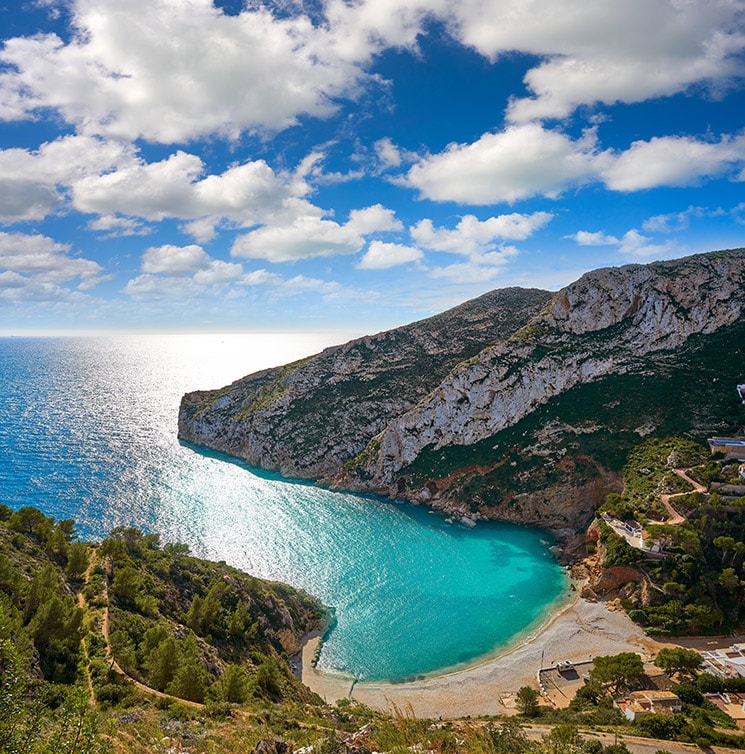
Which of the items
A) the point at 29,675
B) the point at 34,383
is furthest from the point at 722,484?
the point at 34,383

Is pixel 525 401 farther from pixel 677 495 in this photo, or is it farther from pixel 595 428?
pixel 677 495

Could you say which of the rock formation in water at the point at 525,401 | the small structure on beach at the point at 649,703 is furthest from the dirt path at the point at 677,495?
the small structure on beach at the point at 649,703

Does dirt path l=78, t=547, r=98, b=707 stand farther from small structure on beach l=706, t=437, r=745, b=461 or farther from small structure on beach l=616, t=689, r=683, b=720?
small structure on beach l=706, t=437, r=745, b=461

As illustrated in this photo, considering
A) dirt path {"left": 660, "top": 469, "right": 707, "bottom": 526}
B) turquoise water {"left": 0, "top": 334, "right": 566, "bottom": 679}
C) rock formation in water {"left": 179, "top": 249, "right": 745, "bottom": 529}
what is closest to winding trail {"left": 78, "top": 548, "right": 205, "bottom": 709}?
turquoise water {"left": 0, "top": 334, "right": 566, "bottom": 679}

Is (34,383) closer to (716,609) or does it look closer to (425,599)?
(425,599)

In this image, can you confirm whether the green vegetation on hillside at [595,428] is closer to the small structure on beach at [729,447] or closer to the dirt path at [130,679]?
the small structure on beach at [729,447]

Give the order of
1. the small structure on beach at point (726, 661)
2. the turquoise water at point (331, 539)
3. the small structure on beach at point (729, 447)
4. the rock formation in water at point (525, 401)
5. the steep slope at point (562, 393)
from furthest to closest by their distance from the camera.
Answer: the steep slope at point (562, 393) → the rock formation in water at point (525, 401) → the small structure on beach at point (729, 447) → the turquoise water at point (331, 539) → the small structure on beach at point (726, 661)
